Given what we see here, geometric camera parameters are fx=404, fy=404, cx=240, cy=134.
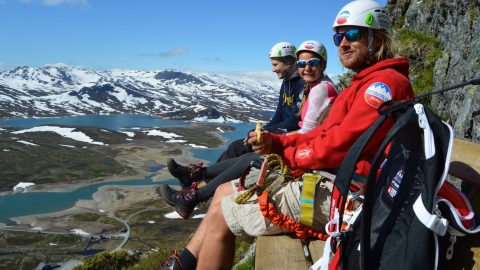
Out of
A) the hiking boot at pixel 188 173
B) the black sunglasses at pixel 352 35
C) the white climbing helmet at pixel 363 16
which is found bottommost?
the hiking boot at pixel 188 173

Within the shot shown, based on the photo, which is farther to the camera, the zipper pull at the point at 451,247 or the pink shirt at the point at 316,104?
the pink shirt at the point at 316,104

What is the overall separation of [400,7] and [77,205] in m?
68.9

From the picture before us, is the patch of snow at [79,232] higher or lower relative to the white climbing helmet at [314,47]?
lower

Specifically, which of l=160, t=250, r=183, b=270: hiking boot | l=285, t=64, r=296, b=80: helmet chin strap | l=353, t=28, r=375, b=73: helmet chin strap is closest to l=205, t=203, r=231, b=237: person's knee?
l=160, t=250, r=183, b=270: hiking boot

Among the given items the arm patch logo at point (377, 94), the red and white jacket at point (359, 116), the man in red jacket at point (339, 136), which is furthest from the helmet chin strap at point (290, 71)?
the arm patch logo at point (377, 94)

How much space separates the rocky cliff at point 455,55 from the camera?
6801mm

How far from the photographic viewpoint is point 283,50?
27.8ft

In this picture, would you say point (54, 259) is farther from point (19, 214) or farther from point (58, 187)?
point (58, 187)

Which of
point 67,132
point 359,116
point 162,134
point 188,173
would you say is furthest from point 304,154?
point 67,132

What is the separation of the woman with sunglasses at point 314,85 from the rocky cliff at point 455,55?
2.07m

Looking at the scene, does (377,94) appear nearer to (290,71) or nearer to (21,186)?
(290,71)

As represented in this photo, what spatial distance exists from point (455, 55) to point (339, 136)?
7.90 m

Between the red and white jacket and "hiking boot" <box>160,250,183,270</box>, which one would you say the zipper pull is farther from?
"hiking boot" <box>160,250,183,270</box>

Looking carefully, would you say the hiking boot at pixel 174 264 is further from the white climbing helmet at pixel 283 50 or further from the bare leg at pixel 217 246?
the white climbing helmet at pixel 283 50
